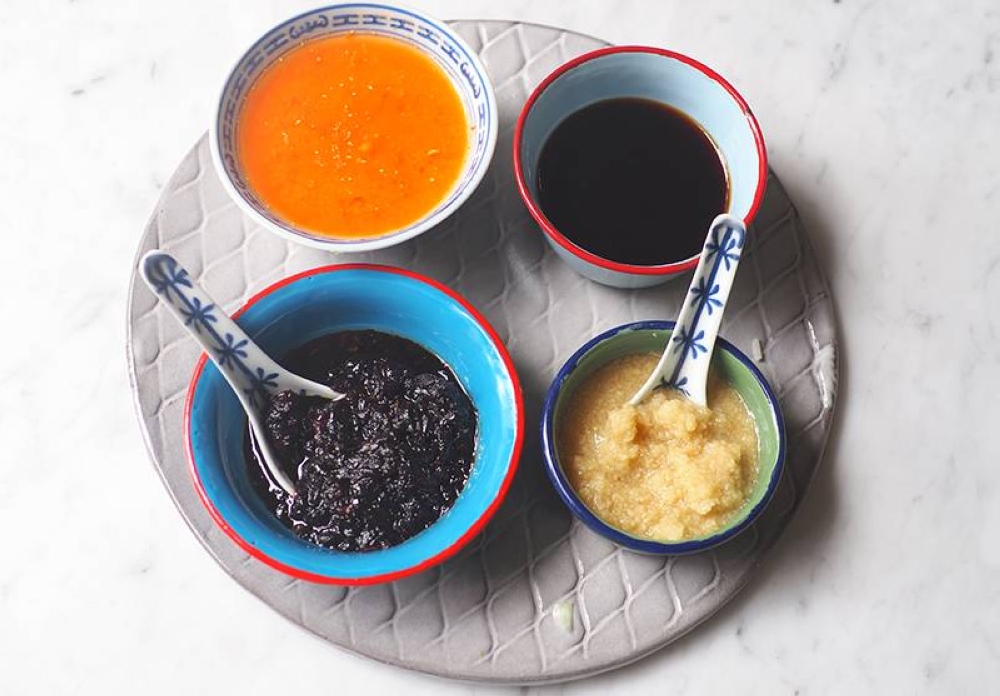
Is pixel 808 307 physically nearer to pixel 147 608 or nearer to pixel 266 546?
pixel 266 546

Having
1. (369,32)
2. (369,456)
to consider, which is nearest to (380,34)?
(369,32)

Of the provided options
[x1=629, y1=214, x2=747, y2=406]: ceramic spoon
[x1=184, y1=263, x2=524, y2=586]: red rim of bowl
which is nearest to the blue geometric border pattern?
[x1=184, y1=263, x2=524, y2=586]: red rim of bowl

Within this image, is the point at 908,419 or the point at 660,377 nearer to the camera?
the point at 660,377

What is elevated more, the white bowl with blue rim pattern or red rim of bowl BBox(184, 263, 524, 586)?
the white bowl with blue rim pattern

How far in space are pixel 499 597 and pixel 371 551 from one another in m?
0.22

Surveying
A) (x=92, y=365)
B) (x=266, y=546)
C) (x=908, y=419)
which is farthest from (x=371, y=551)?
(x=908, y=419)

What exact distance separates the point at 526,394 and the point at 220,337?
18.9 inches

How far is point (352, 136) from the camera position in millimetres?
1659

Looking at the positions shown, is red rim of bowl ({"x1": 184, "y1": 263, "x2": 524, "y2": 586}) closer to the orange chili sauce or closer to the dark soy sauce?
the orange chili sauce

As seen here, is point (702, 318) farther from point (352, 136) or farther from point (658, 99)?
point (352, 136)

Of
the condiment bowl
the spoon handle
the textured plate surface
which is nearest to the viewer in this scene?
A: the spoon handle

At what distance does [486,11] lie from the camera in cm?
189

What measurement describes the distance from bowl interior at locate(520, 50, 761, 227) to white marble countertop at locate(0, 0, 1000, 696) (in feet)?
0.65

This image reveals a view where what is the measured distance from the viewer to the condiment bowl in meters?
1.47
